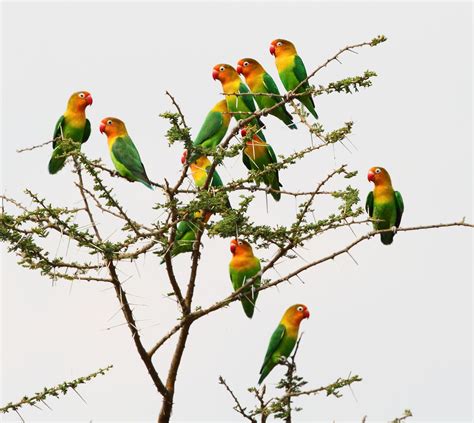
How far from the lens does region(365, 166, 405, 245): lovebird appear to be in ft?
33.3

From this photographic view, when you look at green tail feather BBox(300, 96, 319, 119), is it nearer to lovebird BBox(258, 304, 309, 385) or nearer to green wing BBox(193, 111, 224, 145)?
green wing BBox(193, 111, 224, 145)

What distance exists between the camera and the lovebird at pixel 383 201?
1015cm

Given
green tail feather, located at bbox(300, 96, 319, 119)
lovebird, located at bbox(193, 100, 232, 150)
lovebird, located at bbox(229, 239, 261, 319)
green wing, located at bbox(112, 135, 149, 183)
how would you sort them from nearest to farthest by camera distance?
1. green wing, located at bbox(112, 135, 149, 183)
2. lovebird, located at bbox(229, 239, 261, 319)
3. green tail feather, located at bbox(300, 96, 319, 119)
4. lovebird, located at bbox(193, 100, 232, 150)

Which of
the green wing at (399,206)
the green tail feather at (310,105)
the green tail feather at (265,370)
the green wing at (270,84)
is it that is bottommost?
the green tail feather at (265,370)

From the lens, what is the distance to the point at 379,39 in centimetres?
715

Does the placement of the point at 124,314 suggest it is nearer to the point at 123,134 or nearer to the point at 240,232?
the point at 240,232

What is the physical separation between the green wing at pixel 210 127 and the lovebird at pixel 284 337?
2153mm

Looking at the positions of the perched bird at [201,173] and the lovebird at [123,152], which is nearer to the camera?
the lovebird at [123,152]

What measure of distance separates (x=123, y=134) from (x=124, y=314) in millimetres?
2716

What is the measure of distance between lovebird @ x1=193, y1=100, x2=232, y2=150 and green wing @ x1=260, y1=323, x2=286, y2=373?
2173 millimetres

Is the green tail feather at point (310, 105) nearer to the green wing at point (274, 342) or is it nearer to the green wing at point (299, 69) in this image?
the green wing at point (299, 69)

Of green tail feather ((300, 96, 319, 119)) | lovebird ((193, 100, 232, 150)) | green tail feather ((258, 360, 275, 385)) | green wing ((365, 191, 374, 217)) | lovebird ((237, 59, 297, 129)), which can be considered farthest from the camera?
green wing ((365, 191, 374, 217))

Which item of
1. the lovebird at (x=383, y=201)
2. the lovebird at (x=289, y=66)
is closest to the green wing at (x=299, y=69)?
the lovebird at (x=289, y=66)

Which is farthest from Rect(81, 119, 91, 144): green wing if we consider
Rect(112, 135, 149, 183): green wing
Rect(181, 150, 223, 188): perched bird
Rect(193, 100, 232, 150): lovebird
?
Rect(193, 100, 232, 150): lovebird
